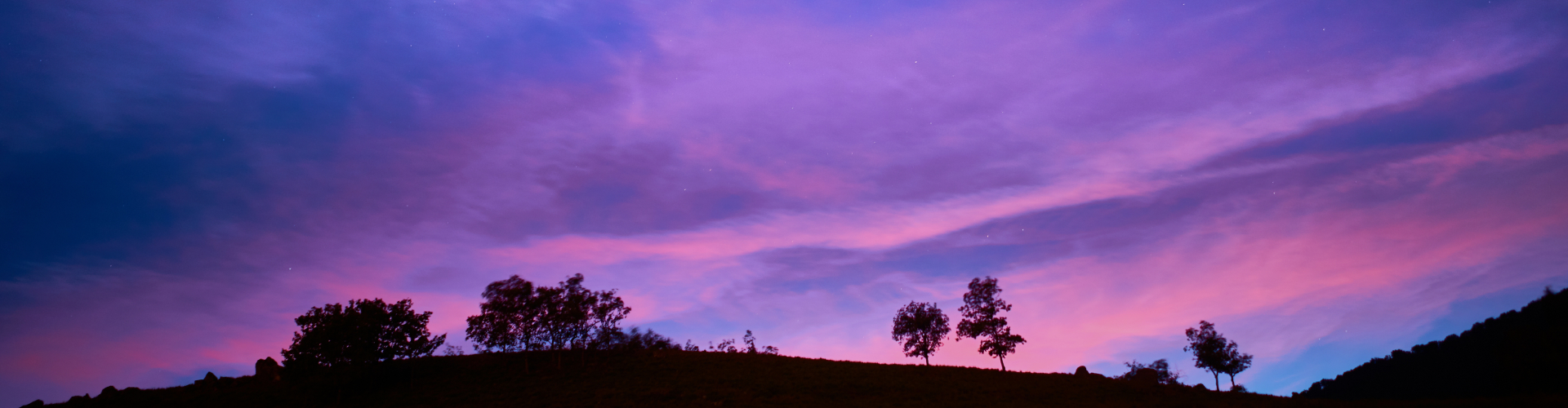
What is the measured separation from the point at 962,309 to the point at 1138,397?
2492 centimetres

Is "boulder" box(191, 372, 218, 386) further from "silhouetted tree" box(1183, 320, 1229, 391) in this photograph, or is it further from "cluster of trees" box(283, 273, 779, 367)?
"silhouetted tree" box(1183, 320, 1229, 391)

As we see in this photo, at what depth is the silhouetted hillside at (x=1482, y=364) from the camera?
50.3 m

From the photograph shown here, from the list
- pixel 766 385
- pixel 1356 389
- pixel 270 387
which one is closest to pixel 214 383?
pixel 270 387

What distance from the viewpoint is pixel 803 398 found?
51250 mm

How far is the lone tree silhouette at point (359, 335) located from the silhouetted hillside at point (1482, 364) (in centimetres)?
8098

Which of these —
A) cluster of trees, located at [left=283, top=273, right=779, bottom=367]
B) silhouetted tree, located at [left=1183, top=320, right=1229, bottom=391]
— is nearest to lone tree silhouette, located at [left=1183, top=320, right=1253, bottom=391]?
silhouetted tree, located at [left=1183, top=320, right=1229, bottom=391]

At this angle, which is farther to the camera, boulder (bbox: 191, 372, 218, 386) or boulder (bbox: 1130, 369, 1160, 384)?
boulder (bbox: 191, 372, 218, 386)

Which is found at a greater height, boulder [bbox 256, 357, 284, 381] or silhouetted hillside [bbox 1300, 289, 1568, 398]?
boulder [bbox 256, 357, 284, 381]

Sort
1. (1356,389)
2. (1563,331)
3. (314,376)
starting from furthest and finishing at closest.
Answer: (1356,389) → (314,376) → (1563,331)

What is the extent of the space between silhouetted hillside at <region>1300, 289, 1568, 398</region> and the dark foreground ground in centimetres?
1902

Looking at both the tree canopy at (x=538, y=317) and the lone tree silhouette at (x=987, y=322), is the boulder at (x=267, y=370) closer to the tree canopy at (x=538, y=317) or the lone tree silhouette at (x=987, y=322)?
the tree canopy at (x=538, y=317)

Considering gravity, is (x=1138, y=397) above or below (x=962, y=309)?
below

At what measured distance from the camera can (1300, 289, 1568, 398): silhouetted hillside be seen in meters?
50.3

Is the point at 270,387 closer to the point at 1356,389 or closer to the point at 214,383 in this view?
the point at 214,383
